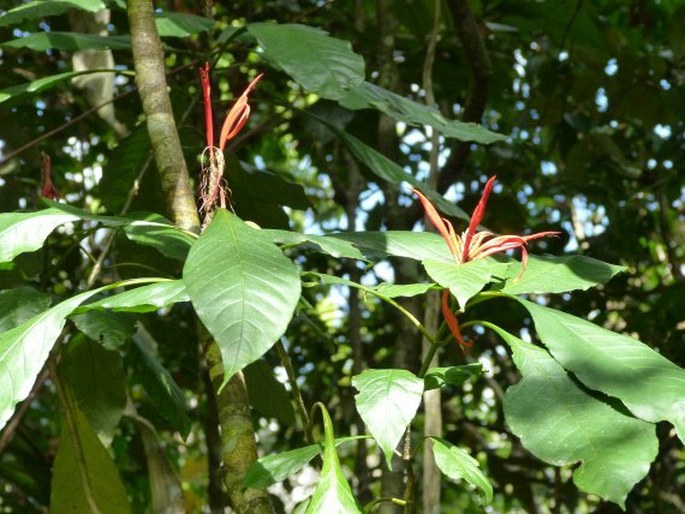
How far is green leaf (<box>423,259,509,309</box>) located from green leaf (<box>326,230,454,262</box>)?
0.15 meters

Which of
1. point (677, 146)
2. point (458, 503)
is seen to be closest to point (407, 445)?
point (677, 146)

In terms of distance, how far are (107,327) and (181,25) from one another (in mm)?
574

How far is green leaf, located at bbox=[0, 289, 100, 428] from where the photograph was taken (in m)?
0.94

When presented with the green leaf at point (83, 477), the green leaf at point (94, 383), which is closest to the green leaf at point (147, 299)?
the green leaf at point (83, 477)

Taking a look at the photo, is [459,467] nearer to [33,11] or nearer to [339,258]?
[33,11]

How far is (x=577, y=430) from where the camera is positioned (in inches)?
37.0

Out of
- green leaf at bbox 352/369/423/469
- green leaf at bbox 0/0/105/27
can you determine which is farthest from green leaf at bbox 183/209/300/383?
green leaf at bbox 0/0/105/27

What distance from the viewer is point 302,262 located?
10.3 ft

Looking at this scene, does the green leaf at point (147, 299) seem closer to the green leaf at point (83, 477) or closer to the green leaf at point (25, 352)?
the green leaf at point (25, 352)

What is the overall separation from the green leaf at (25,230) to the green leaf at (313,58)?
469 mm

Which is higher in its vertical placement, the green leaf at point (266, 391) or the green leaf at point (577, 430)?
the green leaf at point (577, 430)

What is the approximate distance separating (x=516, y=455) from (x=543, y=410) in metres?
2.20

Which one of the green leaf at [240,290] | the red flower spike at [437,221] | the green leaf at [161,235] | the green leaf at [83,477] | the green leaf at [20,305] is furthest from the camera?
the green leaf at [83,477]

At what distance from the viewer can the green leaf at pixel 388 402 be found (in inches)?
35.5
